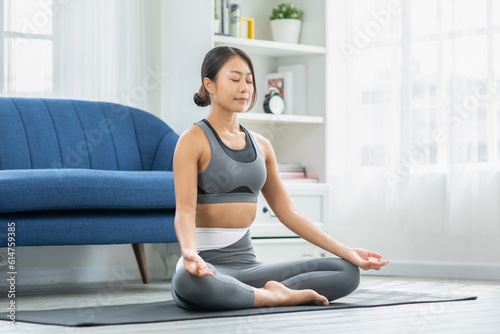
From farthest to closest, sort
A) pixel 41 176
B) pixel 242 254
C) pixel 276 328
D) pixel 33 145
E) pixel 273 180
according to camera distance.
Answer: pixel 33 145, pixel 41 176, pixel 273 180, pixel 242 254, pixel 276 328

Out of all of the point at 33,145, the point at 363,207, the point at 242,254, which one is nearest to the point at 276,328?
the point at 242,254

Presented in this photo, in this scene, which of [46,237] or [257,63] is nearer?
[46,237]

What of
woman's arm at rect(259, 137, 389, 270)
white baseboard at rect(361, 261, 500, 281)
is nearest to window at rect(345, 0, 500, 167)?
white baseboard at rect(361, 261, 500, 281)

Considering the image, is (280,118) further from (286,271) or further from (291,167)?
(286,271)

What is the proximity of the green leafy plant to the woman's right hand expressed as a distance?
7.40 feet

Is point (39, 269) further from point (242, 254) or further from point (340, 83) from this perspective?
point (340, 83)

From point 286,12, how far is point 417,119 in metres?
0.90

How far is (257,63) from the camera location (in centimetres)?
392

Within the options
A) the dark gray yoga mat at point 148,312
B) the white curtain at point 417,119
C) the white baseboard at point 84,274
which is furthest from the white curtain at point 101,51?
the dark gray yoga mat at point 148,312

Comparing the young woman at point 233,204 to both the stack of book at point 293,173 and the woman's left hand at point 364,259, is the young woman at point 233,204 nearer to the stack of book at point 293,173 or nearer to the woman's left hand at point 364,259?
the woman's left hand at point 364,259

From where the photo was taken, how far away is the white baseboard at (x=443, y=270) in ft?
10.8

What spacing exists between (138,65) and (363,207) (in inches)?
52.3

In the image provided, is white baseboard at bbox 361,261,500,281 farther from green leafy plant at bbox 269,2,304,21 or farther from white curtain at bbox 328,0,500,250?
green leafy plant at bbox 269,2,304,21

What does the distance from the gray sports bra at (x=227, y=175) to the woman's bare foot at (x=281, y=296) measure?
0.93 feet
